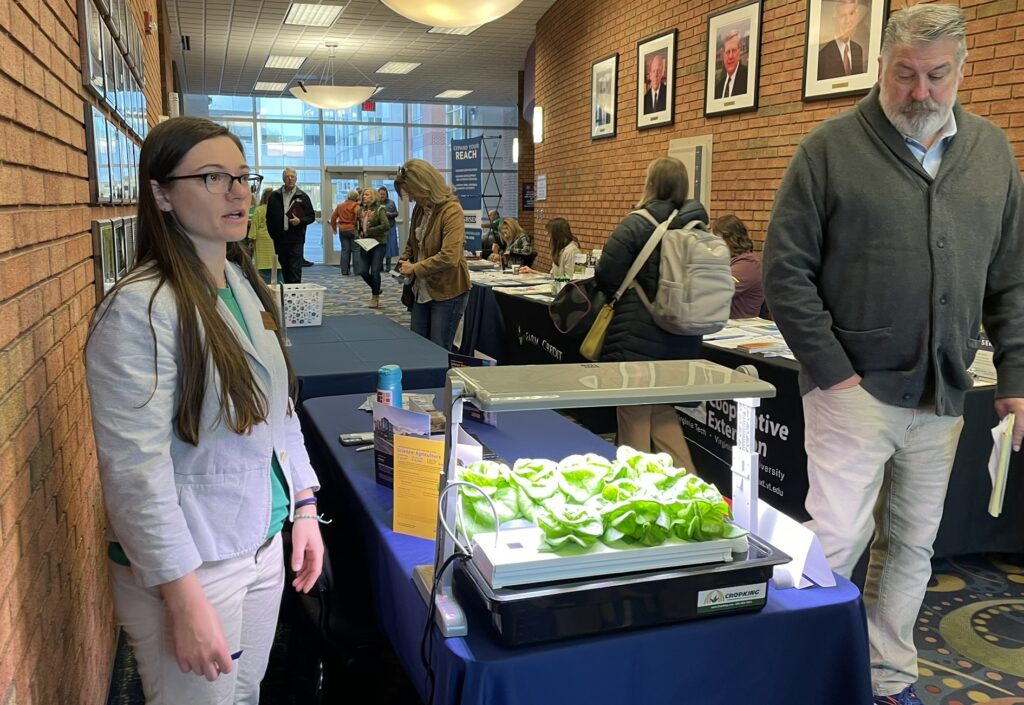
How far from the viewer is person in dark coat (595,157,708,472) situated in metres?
3.19

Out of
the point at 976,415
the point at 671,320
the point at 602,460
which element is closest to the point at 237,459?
the point at 602,460

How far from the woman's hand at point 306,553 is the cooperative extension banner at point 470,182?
10057 mm

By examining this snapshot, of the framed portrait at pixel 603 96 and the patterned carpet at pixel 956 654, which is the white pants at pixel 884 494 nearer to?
the patterned carpet at pixel 956 654

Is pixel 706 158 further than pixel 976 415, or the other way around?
pixel 706 158

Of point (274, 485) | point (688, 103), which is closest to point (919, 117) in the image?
point (274, 485)

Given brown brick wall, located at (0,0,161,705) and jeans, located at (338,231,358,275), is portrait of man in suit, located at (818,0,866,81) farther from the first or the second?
jeans, located at (338,231,358,275)

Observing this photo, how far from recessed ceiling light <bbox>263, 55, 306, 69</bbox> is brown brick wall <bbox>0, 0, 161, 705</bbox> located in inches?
439

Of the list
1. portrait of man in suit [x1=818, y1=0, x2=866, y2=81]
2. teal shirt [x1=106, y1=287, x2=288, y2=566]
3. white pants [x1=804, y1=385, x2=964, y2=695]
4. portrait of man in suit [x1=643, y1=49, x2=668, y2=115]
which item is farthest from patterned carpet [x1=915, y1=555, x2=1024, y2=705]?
portrait of man in suit [x1=643, y1=49, x2=668, y2=115]

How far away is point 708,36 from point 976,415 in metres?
4.26

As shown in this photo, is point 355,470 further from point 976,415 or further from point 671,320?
point 976,415

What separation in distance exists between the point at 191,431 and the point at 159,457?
65 mm

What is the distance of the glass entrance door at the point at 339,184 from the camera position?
57.3 ft

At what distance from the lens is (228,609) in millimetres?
1328

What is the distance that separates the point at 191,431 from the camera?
1.25 m
